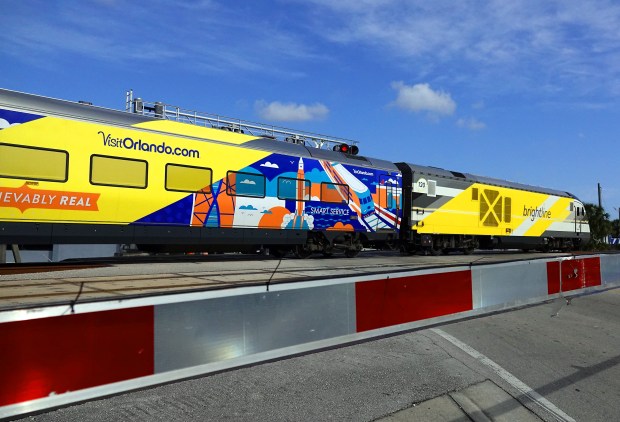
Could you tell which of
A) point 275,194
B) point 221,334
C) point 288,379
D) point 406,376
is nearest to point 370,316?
point 406,376

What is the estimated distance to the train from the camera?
9.95m

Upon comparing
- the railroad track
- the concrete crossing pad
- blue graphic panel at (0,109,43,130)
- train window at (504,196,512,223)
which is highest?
blue graphic panel at (0,109,43,130)

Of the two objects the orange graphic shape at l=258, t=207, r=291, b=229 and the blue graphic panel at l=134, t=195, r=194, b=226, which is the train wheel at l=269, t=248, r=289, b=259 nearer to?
the orange graphic shape at l=258, t=207, r=291, b=229

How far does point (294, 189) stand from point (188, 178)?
11.5 feet

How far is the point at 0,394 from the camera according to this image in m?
2.63

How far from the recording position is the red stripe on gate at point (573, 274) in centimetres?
776

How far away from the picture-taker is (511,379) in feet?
15.8

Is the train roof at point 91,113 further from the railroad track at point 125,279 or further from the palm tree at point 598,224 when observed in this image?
the palm tree at point 598,224

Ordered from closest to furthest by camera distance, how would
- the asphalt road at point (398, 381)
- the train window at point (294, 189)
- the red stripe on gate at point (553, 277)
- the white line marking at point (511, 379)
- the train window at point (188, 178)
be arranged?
the asphalt road at point (398, 381) → the white line marking at point (511, 379) → the red stripe on gate at point (553, 277) → the train window at point (188, 178) → the train window at point (294, 189)

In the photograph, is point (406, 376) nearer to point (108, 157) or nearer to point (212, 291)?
point (212, 291)

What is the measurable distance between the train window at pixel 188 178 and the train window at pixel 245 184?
0.62m

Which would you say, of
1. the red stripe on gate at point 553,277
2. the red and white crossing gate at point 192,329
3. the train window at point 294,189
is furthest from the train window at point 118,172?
the red stripe on gate at point 553,277

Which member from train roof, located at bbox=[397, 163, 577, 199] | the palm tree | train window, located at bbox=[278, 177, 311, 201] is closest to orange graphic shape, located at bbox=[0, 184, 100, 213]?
train window, located at bbox=[278, 177, 311, 201]

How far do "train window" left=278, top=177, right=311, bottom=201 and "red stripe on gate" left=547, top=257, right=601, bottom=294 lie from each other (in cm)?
812
